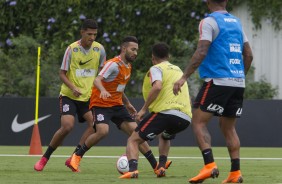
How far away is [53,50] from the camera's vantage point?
2514cm

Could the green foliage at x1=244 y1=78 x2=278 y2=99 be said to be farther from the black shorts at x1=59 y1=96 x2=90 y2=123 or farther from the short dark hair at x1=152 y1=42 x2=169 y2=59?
the short dark hair at x1=152 y1=42 x2=169 y2=59

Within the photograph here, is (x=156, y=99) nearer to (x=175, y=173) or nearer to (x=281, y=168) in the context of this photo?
(x=175, y=173)

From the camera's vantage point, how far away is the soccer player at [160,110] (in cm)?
1105

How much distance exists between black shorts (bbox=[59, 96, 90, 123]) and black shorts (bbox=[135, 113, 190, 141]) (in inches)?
88.7

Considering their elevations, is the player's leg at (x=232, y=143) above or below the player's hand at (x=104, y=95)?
below

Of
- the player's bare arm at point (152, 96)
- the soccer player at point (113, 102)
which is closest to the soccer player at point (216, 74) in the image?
the player's bare arm at point (152, 96)

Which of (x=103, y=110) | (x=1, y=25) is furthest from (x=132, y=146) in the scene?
(x=1, y=25)

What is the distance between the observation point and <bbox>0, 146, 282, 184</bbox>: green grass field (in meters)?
10.8

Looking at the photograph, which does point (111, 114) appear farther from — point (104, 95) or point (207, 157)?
point (207, 157)

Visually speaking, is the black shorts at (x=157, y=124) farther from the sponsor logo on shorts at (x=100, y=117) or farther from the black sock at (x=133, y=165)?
the sponsor logo on shorts at (x=100, y=117)

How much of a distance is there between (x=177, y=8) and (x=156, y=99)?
14527 mm

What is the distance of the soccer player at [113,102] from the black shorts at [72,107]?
571 millimetres

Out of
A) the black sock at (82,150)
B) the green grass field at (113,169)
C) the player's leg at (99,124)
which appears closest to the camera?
the green grass field at (113,169)

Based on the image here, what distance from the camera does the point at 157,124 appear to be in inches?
436
